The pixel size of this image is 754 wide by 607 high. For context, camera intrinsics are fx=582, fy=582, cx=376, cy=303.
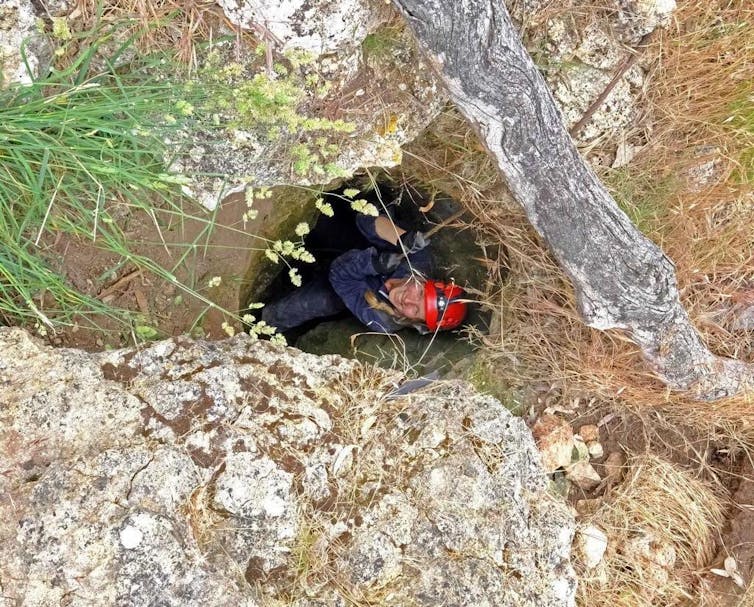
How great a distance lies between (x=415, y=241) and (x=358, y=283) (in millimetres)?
519

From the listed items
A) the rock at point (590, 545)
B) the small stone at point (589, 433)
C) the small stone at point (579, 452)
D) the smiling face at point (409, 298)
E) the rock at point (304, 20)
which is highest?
the rock at point (304, 20)

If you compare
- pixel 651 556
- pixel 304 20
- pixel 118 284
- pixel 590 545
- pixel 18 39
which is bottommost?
pixel 651 556

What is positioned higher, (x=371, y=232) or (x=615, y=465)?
(x=371, y=232)

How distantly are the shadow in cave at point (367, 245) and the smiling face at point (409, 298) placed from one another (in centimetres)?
17

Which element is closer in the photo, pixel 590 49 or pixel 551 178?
pixel 551 178

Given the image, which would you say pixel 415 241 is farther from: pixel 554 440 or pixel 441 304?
pixel 554 440

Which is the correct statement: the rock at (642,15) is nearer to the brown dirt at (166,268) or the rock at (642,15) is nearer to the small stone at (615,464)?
the brown dirt at (166,268)

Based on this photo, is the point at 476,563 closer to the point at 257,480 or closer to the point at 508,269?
the point at 257,480

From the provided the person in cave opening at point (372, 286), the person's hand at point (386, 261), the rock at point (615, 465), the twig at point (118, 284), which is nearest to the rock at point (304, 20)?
the twig at point (118, 284)

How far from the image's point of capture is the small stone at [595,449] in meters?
2.86

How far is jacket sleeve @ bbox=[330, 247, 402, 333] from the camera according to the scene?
143 inches

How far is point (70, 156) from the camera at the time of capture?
5.98 feet

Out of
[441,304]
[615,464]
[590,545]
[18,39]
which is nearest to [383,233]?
[441,304]

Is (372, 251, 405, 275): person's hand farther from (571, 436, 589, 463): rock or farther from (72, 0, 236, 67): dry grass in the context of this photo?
(72, 0, 236, 67): dry grass
